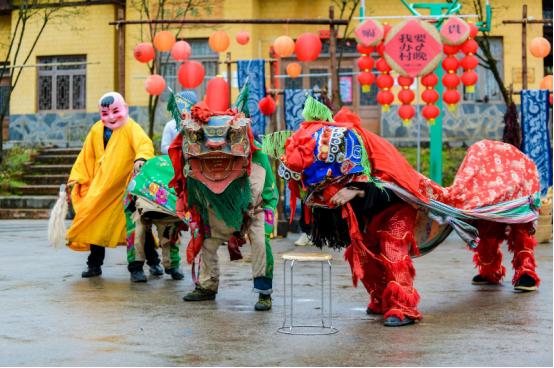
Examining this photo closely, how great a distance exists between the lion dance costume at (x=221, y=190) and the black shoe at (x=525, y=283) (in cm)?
221

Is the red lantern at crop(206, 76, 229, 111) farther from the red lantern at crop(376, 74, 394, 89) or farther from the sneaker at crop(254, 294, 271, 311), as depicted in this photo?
the sneaker at crop(254, 294, 271, 311)

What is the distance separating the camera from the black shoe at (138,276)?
8.15m

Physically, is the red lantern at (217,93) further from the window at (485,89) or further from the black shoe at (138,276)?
the window at (485,89)

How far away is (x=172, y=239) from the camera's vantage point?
27.2 feet

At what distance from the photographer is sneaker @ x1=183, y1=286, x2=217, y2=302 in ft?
23.1

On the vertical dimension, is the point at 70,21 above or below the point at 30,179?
above

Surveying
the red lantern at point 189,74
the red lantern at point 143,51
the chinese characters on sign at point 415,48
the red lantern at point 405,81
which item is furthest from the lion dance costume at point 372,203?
the red lantern at point 143,51

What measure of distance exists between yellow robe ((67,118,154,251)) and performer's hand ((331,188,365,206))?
271 centimetres

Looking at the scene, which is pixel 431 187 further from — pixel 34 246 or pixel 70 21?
pixel 70 21

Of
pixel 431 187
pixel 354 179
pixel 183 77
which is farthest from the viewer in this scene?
pixel 183 77

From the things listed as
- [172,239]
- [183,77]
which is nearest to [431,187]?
[172,239]

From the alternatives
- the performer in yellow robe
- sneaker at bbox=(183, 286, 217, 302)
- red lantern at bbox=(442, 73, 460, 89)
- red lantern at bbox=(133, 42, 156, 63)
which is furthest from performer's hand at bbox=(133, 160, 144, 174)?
red lantern at bbox=(442, 73, 460, 89)

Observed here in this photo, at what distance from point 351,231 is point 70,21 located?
18522mm

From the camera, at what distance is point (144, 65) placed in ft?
74.3
